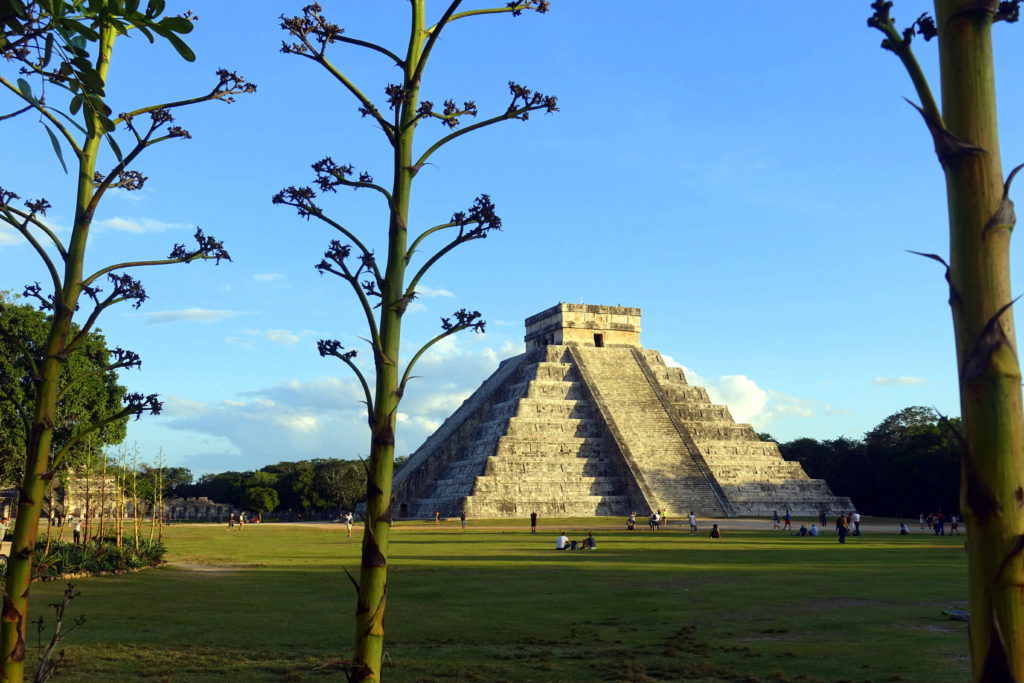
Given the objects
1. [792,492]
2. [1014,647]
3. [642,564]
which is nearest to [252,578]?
[642,564]

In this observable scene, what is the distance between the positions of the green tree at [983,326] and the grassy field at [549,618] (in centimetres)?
232

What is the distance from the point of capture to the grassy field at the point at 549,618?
1005 cm

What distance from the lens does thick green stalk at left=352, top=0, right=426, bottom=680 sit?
312 cm

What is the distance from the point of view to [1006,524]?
184 cm

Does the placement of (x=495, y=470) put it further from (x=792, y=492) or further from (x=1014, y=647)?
(x=1014, y=647)

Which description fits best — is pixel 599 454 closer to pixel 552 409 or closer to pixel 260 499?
pixel 552 409

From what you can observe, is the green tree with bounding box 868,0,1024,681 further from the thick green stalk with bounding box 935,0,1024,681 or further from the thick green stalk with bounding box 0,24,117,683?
the thick green stalk with bounding box 0,24,117,683

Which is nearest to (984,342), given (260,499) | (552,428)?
(552,428)

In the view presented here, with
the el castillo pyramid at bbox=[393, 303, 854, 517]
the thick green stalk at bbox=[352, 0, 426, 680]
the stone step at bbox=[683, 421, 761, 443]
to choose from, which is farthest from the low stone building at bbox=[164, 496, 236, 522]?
the thick green stalk at bbox=[352, 0, 426, 680]

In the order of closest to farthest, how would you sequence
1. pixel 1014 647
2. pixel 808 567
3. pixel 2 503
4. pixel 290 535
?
pixel 1014 647 < pixel 808 567 < pixel 290 535 < pixel 2 503

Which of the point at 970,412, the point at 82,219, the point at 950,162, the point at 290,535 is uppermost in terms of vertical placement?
the point at 82,219

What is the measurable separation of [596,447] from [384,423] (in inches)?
2020

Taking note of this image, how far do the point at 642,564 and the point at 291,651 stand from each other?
13451 mm

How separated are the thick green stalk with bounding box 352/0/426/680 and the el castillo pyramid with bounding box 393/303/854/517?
44445 mm
